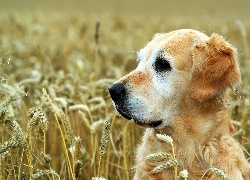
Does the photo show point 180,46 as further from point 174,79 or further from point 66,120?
point 66,120

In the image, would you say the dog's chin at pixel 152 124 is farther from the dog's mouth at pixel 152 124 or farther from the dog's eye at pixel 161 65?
the dog's eye at pixel 161 65

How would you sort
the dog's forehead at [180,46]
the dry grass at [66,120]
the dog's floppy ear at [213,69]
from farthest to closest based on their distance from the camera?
the dog's forehead at [180,46], the dog's floppy ear at [213,69], the dry grass at [66,120]

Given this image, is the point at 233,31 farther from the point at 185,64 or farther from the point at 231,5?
the point at 231,5

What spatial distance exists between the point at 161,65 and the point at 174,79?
15cm

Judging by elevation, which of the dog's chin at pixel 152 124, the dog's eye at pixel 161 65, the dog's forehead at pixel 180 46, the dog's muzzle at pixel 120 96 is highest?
the dog's forehead at pixel 180 46

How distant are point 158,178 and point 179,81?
752 mm

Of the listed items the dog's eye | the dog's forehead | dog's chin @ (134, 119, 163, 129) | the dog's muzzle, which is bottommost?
dog's chin @ (134, 119, 163, 129)

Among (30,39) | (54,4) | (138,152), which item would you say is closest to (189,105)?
(138,152)

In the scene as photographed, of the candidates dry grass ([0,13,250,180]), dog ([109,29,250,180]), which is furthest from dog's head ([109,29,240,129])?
dry grass ([0,13,250,180])

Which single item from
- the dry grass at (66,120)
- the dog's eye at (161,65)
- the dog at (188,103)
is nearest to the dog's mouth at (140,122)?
the dog at (188,103)

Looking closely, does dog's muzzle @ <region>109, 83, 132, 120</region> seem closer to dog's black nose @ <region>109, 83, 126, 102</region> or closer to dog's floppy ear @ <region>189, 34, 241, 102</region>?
dog's black nose @ <region>109, 83, 126, 102</region>

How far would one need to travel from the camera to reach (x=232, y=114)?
15.4ft

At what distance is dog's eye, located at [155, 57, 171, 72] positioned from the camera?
3587 millimetres

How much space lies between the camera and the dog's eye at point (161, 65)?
3587mm
